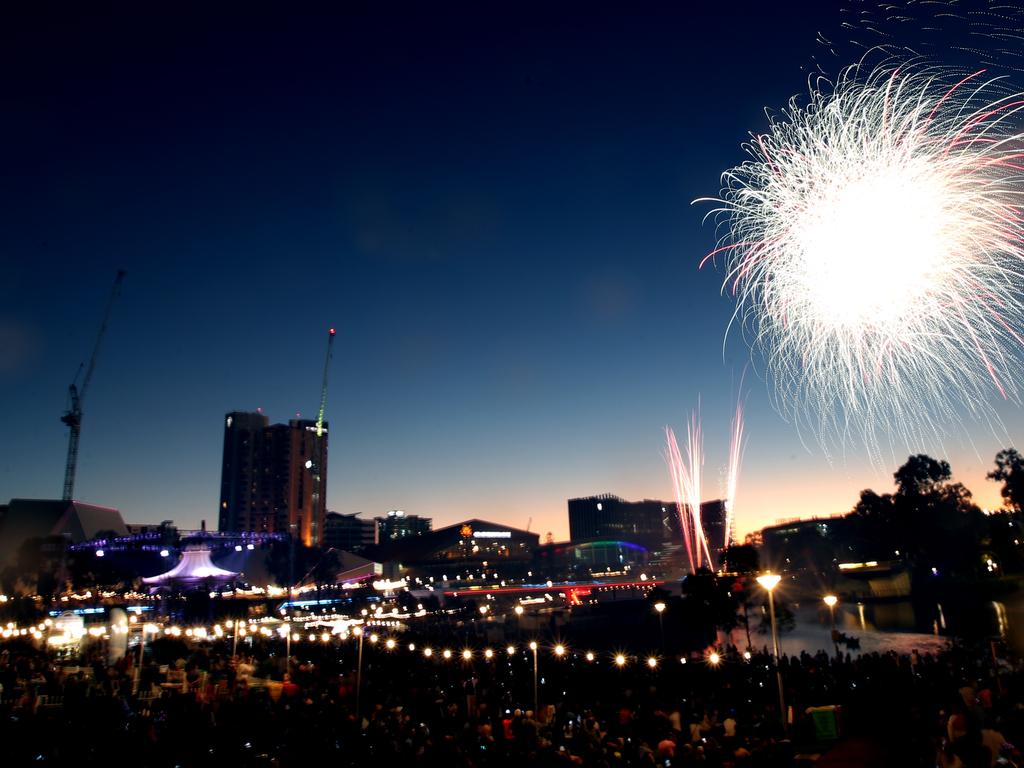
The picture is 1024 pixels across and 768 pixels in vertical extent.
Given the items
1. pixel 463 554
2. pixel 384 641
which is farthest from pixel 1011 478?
pixel 463 554

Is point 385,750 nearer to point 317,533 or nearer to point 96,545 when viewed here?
point 96,545

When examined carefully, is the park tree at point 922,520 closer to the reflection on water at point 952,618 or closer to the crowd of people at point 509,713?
the reflection on water at point 952,618

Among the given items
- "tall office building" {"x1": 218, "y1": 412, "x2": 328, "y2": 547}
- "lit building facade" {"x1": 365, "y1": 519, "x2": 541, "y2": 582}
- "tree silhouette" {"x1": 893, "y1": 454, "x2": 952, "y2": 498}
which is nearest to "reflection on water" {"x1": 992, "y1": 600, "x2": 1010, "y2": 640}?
"tree silhouette" {"x1": 893, "y1": 454, "x2": 952, "y2": 498}

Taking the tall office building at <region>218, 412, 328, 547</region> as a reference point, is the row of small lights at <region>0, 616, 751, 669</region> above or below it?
below

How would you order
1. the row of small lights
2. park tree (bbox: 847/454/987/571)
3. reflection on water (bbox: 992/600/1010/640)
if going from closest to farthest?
the row of small lights
reflection on water (bbox: 992/600/1010/640)
park tree (bbox: 847/454/987/571)

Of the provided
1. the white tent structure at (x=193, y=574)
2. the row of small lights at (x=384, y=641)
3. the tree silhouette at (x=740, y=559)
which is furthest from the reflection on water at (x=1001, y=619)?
the white tent structure at (x=193, y=574)

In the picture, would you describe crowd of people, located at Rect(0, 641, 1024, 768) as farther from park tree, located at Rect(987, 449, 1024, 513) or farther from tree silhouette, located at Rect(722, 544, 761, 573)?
park tree, located at Rect(987, 449, 1024, 513)
